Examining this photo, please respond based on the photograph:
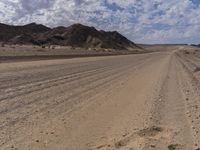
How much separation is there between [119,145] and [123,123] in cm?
237

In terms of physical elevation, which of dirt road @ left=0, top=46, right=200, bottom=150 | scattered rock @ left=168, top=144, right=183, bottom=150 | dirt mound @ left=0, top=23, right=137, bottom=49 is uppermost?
scattered rock @ left=168, top=144, right=183, bottom=150

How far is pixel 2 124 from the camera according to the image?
34.3 feet

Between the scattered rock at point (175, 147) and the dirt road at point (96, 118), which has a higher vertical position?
the scattered rock at point (175, 147)

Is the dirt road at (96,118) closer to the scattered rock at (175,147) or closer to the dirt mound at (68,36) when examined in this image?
the scattered rock at (175,147)

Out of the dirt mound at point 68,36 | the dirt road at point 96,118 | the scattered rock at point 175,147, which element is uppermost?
the scattered rock at point 175,147

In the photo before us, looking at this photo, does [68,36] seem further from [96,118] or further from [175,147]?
[175,147]

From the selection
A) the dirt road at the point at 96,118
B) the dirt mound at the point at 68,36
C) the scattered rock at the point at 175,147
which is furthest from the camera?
the dirt mound at the point at 68,36

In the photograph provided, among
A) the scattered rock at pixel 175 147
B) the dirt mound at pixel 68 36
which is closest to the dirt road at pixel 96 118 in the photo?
the scattered rock at pixel 175 147

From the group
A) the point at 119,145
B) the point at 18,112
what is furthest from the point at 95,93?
the point at 119,145

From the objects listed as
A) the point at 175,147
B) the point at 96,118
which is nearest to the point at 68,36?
the point at 96,118

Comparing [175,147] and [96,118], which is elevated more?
[175,147]

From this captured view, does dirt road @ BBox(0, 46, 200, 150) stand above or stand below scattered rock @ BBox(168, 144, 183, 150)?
below

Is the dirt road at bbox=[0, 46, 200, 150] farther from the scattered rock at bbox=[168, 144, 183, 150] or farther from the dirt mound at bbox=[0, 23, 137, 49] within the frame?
the dirt mound at bbox=[0, 23, 137, 49]

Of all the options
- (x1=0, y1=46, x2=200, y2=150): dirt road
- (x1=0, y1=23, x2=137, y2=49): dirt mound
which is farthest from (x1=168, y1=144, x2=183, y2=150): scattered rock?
(x1=0, y1=23, x2=137, y2=49): dirt mound
